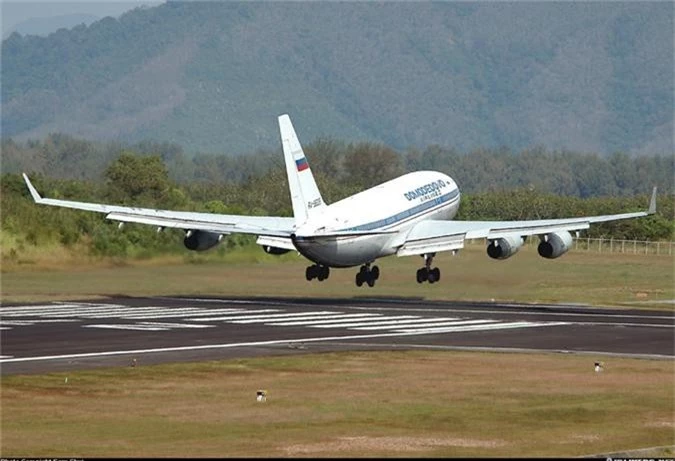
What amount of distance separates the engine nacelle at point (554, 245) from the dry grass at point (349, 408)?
22.6 metres

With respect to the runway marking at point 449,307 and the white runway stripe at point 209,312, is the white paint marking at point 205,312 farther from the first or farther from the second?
the runway marking at point 449,307

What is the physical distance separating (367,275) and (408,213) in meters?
4.14

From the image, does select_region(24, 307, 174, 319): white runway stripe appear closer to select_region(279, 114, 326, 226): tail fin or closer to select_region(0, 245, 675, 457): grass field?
select_region(279, 114, 326, 226): tail fin

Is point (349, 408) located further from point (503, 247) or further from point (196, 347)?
point (503, 247)

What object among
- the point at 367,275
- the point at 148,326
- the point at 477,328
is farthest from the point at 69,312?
the point at 477,328

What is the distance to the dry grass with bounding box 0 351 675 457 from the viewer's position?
4103 cm

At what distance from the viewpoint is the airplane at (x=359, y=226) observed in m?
77.2

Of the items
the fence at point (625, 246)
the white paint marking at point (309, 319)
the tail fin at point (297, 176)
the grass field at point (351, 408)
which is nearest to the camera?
the grass field at point (351, 408)

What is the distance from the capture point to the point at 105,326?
239 ft

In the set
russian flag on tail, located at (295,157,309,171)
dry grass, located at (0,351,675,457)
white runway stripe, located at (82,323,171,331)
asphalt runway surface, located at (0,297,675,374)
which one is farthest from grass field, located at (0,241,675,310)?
dry grass, located at (0,351,675,457)

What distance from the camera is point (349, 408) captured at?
48094 millimetres

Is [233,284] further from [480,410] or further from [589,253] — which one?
[480,410]

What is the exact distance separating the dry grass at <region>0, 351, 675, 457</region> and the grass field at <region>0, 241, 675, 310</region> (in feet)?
92.2

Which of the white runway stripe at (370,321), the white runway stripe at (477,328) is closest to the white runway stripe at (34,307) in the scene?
the white runway stripe at (370,321)
